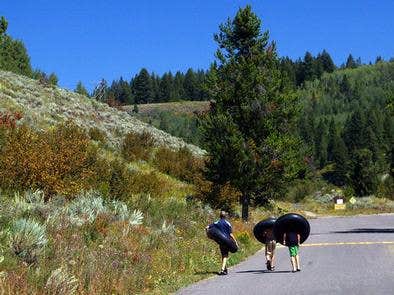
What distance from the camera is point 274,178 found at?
28609mm

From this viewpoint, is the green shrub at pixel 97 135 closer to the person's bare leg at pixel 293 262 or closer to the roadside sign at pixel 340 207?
the person's bare leg at pixel 293 262

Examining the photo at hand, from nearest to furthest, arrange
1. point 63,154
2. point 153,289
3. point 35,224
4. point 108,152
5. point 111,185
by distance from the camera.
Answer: point 35,224, point 153,289, point 63,154, point 111,185, point 108,152

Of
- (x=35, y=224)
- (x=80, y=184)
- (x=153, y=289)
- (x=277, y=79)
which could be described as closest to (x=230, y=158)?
(x=277, y=79)

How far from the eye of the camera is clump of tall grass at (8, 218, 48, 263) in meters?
10.1

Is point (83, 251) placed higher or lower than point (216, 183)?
lower

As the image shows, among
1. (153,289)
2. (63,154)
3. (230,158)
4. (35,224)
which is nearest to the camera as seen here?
(35,224)

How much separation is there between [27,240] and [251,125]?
19352 millimetres

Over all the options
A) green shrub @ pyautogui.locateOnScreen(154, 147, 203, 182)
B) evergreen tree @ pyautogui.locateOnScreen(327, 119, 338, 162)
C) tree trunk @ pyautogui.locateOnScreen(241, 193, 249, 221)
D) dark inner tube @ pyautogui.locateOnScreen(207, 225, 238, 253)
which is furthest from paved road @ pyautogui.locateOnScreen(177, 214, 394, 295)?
evergreen tree @ pyautogui.locateOnScreen(327, 119, 338, 162)

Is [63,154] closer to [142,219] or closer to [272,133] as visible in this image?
[142,219]

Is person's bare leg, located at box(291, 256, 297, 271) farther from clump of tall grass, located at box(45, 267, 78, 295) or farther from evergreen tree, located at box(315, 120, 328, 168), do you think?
evergreen tree, located at box(315, 120, 328, 168)

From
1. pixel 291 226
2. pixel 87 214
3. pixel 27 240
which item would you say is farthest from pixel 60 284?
pixel 291 226

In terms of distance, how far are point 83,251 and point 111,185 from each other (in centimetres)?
1123

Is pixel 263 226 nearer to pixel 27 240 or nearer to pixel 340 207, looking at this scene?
pixel 27 240

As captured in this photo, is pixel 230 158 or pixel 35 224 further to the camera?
pixel 230 158
